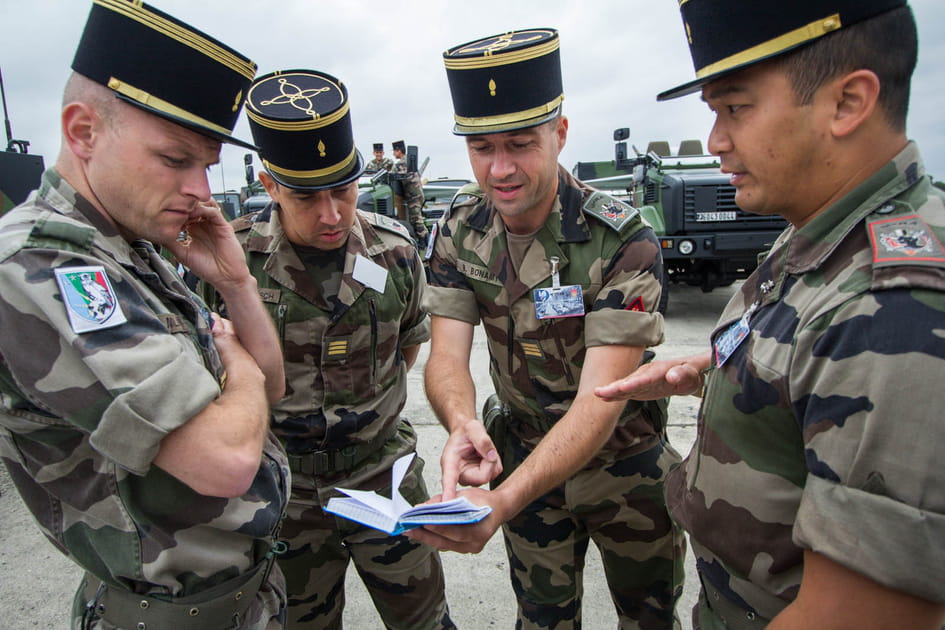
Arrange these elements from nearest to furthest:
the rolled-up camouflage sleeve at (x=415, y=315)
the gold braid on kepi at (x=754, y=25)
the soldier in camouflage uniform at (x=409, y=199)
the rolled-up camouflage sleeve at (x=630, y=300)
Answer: the gold braid on kepi at (x=754, y=25) < the rolled-up camouflage sleeve at (x=630, y=300) < the rolled-up camouflage sleeve at (x=415, y=315) < the soldier in camouflage uniform at (x=409, y=199)

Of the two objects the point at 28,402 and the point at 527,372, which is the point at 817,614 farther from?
the point at 28,402

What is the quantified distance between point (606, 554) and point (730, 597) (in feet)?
2.61

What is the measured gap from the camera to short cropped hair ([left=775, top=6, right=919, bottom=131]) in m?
1.01

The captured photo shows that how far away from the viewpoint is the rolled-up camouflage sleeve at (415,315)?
2.51 metres

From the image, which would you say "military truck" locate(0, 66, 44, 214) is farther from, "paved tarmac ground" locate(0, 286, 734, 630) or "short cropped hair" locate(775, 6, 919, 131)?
"short cropped hair" locate(775, 6, 919, 131)

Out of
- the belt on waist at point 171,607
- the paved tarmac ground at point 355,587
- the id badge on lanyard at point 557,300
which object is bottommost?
the paved tarmac ground at point 355,587

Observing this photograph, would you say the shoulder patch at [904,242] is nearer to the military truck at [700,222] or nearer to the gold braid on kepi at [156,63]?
the gold braid on kepi at [156,63]

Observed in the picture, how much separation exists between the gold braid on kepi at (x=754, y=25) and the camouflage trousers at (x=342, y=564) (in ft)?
5.70

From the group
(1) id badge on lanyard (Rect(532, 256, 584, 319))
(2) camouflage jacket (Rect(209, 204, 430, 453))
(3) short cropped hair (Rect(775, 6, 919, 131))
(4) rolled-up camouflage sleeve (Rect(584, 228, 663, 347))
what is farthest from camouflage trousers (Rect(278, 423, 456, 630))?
(3) short cropped hair (Rect(775, 6, 919, 131))

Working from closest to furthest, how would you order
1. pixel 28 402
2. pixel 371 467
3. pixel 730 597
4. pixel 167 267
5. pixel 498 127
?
pixel 28 402
pixel 730 597
pixel 167 267
pixel 498 127
pixel 371 467

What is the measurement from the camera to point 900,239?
3.10 feet

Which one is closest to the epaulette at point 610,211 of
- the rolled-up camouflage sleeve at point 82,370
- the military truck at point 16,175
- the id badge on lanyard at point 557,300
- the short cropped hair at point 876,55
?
the id badge on lanyard at point 557,300

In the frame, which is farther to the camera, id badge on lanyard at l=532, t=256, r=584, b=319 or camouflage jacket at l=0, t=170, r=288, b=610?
id badge on lanyard at l=532, t=256, r=584, b=319

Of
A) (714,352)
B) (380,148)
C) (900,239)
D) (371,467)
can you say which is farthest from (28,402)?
(380,148)
